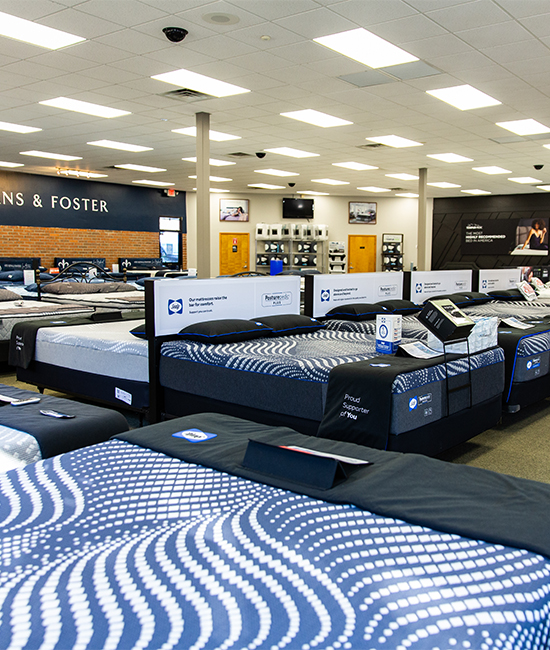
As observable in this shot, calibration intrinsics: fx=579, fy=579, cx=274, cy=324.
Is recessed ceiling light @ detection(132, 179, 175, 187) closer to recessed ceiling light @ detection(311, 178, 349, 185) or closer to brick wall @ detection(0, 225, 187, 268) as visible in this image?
brick wall @ detection(0, 225, 187, 268)

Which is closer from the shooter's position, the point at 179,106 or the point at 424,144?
the point at 179,106

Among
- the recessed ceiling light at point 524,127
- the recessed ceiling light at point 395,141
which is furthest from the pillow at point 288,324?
the recessed ceiling light at point 395,141

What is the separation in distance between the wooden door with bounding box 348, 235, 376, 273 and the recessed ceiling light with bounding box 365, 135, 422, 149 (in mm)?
7387

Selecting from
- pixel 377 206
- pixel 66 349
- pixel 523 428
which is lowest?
pixel 523 428

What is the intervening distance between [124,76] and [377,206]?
12167 millimetres

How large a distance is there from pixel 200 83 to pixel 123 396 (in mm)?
3845

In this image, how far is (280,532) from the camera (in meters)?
1.29

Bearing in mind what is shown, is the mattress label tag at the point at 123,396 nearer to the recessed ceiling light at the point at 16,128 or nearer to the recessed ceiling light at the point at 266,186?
the recessed ceiling light at the point at 16,128

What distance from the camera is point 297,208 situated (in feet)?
53.6

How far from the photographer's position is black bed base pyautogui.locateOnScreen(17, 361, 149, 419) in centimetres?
395

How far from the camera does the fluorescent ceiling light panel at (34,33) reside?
469 cm

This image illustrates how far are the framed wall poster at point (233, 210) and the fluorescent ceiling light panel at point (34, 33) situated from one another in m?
10.8

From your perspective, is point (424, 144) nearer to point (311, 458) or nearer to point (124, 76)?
point (124, 76)

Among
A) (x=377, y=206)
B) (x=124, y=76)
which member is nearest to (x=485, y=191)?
(x=377, y=206)
